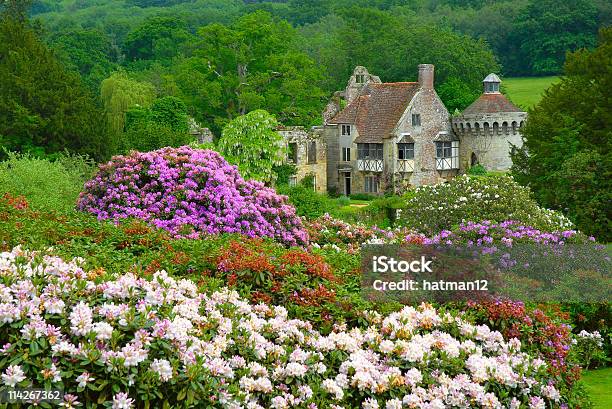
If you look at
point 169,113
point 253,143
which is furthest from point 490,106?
point 169,113

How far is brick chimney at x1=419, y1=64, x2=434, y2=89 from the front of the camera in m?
61.8

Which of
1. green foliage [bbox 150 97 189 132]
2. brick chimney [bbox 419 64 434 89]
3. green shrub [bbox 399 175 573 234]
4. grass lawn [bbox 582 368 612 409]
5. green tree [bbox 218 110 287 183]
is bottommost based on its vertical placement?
grass lawn [bbox 582 368 612 409]

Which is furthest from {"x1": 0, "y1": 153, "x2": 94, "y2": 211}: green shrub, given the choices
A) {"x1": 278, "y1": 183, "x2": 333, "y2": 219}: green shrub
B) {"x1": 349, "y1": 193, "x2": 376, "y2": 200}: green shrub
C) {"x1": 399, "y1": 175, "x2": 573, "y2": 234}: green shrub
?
{"x1": 349, "y1": 193, "x2": 376, "y2": 200}: green shrub

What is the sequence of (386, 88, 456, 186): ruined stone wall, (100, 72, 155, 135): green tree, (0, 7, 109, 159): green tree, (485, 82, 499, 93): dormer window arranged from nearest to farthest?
(0, 7, 109, 159): green tree < (100, 72, 155, 135): green tree < (386, 88, 456, 186): ruined stone wall < (485, 82, 499, 93): dormer window

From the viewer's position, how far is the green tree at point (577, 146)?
99.8 ft

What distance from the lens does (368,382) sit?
27.3ft

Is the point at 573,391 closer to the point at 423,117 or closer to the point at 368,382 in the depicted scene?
the point at 368,382

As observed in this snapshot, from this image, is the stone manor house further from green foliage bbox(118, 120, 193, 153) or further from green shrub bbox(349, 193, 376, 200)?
green foliage bbox(118, 120, 193, 153)

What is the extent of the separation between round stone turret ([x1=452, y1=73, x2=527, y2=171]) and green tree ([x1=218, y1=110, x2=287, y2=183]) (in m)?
19.2

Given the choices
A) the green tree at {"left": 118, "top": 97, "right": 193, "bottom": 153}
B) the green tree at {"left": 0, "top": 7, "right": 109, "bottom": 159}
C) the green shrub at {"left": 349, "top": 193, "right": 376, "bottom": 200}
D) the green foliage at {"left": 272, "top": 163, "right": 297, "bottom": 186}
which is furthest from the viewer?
the green shrub at {"left": 349, "top": 193, "right": 376, "bottom": 200}

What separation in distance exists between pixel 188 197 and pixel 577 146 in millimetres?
20323

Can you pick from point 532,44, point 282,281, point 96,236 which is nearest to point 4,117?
point 96,236

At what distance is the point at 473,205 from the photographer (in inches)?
823

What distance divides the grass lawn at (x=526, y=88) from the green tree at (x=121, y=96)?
121ft
